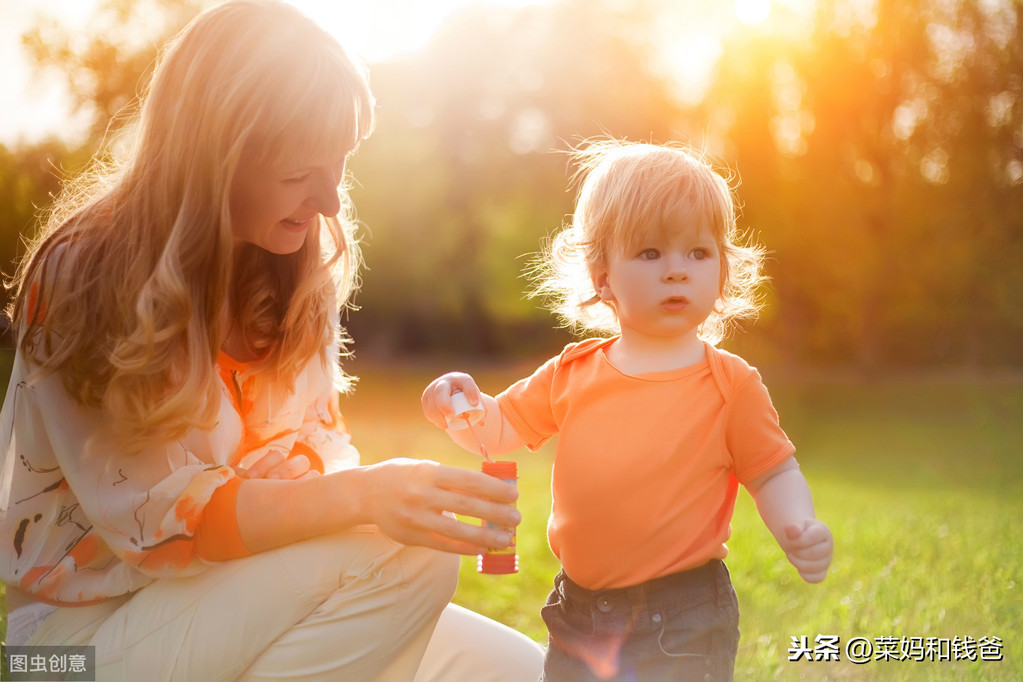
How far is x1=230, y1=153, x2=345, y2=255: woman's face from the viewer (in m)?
1.99

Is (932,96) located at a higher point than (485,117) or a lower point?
lower

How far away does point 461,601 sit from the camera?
3717mm

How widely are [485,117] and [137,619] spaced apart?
55.3 ft

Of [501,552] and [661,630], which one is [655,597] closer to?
[661,630]

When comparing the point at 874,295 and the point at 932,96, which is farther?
the point at 874,295

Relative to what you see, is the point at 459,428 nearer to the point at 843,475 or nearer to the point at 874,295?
the point at 843,475

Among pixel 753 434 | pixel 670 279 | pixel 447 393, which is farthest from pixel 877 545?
pixel 447 393

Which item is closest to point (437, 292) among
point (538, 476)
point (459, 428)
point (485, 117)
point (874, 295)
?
point (485, 117)

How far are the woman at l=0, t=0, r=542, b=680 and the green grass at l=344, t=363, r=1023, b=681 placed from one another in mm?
1414

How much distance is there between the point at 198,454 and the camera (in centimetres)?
200

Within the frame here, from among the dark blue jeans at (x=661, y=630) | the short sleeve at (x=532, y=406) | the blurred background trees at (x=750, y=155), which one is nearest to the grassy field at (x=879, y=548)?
the dark blue jeans at (x=661, y=630)

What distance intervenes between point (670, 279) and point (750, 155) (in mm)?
12002

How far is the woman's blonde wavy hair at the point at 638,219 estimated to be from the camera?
6.68 ft

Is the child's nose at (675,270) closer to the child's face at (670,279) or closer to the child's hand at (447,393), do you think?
the child's face at (670,279)
